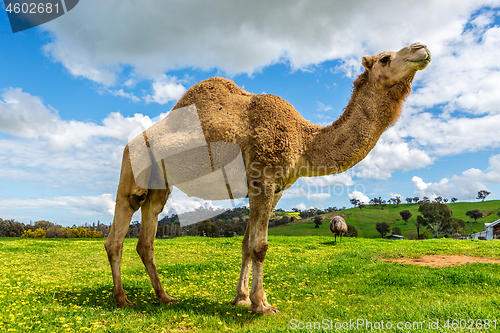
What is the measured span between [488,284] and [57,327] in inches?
359

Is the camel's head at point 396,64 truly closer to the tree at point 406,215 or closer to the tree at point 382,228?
the tree at point 382,228

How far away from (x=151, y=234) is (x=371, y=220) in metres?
103

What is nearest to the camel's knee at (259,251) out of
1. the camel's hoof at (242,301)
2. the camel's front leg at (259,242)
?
the camel's front leg at (259,242)

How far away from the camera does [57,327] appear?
4219 mm

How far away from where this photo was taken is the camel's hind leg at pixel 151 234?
5.70 metres

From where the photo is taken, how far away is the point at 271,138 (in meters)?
5.05

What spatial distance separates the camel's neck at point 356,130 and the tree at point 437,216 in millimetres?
85307

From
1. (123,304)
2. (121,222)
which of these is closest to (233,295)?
(123,304)

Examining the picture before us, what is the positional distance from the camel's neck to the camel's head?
0.42ft

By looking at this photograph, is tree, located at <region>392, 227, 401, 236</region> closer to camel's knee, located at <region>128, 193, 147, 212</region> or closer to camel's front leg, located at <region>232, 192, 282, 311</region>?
camel's front leg, located at <region>232, 192, 282, 311</region>

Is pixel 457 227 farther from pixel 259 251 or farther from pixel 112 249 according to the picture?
pixel 112 249

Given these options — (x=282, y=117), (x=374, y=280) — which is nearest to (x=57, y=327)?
(x=282, y=117)

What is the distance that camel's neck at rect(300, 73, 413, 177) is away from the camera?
4.95 meters

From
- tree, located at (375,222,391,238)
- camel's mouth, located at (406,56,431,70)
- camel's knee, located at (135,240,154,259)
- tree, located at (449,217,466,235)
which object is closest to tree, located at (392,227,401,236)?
tree, located at (375,222,391,238)
